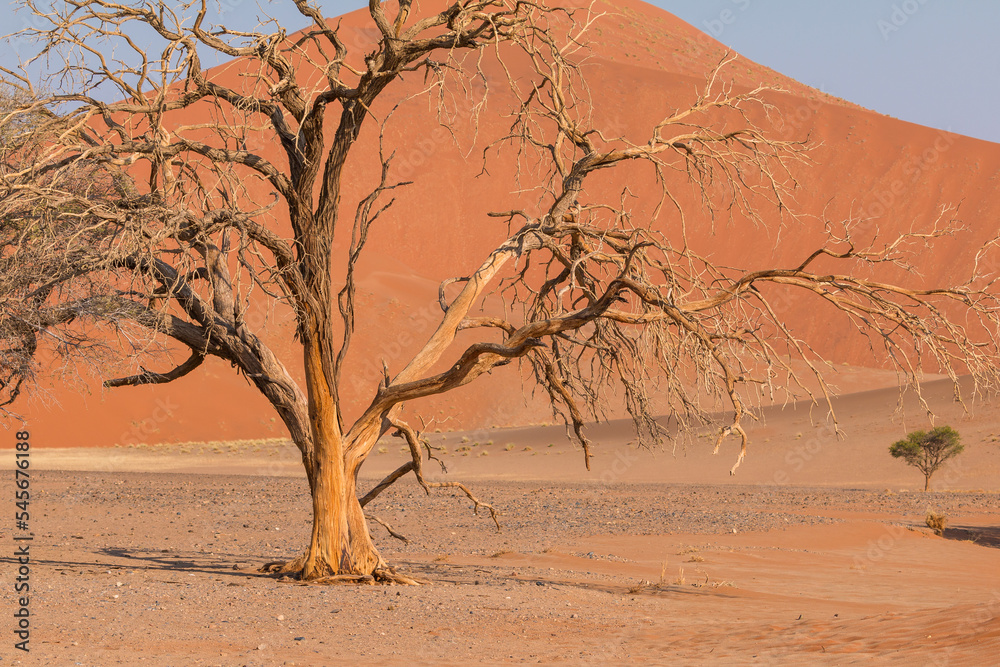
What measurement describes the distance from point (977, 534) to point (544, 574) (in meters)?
10.7

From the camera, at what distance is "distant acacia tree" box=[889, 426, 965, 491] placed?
27.2m

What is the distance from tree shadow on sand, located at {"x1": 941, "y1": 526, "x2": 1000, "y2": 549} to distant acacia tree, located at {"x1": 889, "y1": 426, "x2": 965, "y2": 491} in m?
8.83

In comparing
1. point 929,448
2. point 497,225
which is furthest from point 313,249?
point 497,225

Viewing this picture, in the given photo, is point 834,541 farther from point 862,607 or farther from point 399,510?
point 399,510

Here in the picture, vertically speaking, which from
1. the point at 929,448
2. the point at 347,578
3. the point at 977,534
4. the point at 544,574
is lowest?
the point at 977,534

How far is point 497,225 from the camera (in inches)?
3029

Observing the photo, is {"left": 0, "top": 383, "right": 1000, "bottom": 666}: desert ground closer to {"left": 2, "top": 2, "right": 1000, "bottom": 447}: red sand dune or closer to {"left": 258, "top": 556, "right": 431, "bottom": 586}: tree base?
{"left": 258, "top": 556, "right": 431, "bottom": 586}: tree base

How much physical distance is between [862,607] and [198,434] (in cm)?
4478

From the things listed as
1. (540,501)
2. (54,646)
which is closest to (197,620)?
(54,646)

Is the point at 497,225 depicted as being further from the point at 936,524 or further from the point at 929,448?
the point at 936,524

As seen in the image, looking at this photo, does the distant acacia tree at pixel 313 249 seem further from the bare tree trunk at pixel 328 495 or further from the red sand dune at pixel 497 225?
the red sand dune at pixel 497 225

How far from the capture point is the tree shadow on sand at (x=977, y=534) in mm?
17203

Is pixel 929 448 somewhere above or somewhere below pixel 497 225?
below

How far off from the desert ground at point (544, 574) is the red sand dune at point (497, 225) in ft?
70.4
